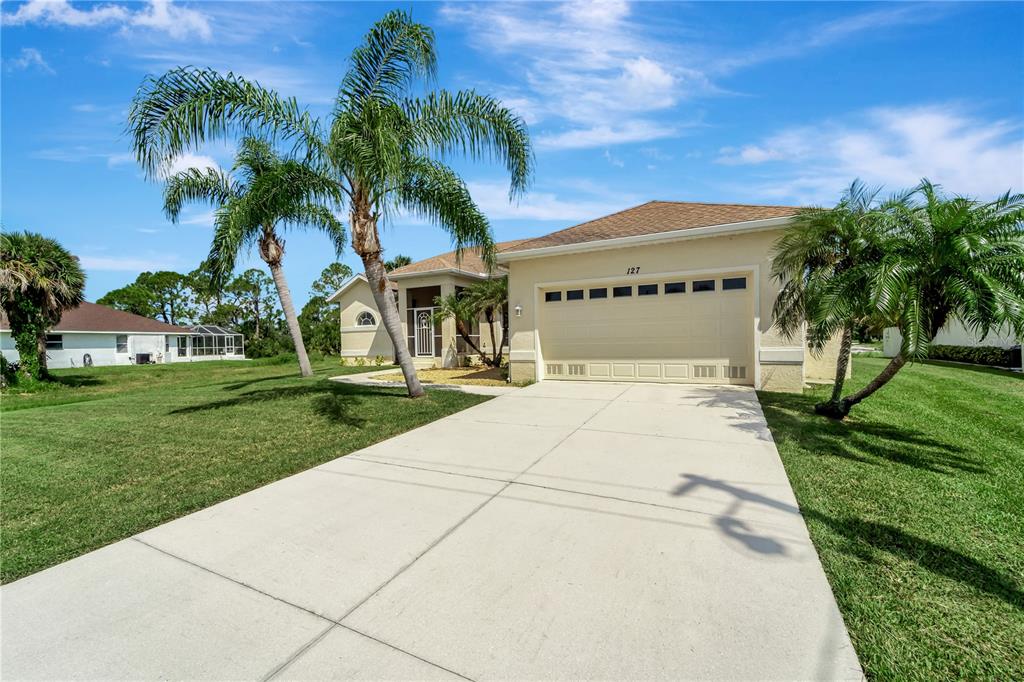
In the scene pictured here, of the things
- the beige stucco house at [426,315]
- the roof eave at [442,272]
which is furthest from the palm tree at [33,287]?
the roof eave at [442,272]

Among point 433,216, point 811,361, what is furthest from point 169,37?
point 811,361

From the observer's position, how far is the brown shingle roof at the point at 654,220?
33.1ft

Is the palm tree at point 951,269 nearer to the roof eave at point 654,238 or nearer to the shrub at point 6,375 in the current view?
the roof eave at point 654,238

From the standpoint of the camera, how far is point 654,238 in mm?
10133

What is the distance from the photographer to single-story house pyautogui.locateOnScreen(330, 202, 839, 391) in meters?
9.58

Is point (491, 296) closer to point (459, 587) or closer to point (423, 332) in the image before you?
point (423, 332)

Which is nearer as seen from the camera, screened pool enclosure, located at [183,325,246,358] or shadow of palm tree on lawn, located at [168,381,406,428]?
shadow of palm tree on lawn, located at [168,381,406,428]

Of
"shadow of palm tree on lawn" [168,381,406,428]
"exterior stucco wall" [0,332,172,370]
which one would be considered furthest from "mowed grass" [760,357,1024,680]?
"exterior stucco wall" [0,332,172,370]

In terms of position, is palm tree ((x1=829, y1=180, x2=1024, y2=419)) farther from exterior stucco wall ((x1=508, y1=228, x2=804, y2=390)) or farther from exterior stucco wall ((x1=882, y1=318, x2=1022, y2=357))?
exterior stucco wall ((x1=882, y1=318, x2=1022, y2=357))

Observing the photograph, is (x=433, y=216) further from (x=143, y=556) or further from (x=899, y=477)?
(x=899, y=477)

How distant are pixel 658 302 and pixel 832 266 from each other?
4068 mm

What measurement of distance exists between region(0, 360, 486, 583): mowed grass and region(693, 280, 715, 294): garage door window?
235 inches

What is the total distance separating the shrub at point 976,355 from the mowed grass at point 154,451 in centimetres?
1852

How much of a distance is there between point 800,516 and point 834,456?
2164 millimetres
